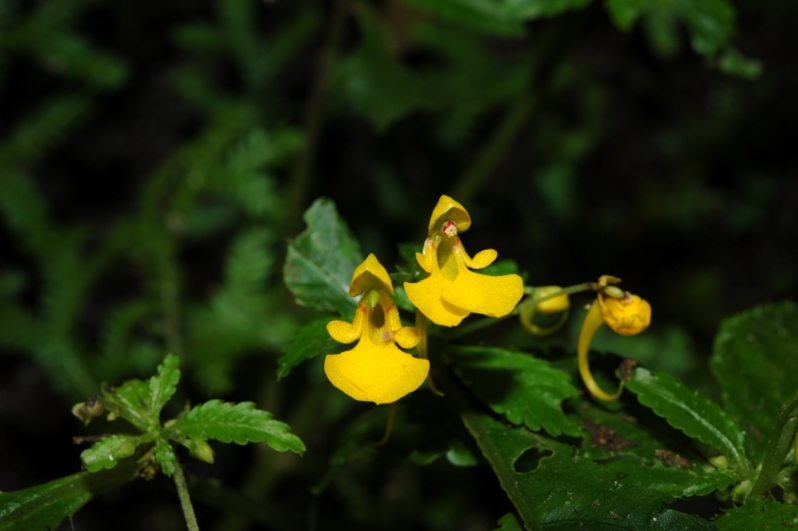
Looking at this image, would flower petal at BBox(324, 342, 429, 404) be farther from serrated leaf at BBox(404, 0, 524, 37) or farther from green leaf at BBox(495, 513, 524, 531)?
serrated leaf at BBox(404, 0, 524, 37)

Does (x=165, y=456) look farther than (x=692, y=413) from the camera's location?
No

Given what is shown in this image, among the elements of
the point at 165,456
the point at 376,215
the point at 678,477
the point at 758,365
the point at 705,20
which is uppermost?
the point at 705,20

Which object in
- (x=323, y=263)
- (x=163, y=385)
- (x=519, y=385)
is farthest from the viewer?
(x=323, y=263)

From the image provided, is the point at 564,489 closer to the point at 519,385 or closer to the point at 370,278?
the point at 519,385

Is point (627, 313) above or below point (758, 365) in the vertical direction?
above

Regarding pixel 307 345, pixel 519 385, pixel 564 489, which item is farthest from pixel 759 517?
pixel 307 345

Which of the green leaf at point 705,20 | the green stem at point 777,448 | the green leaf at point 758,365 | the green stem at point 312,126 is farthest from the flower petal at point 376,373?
the green stem at point 312,126

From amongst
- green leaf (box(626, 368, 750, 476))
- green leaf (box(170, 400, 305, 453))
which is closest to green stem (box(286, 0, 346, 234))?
green leaf (box(170, 400, 305, 453))
